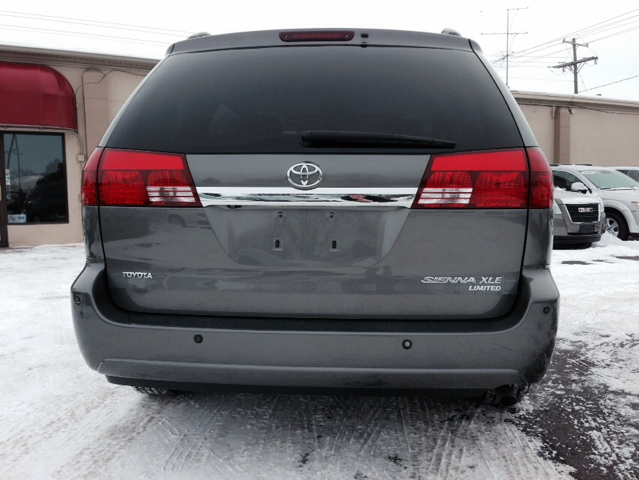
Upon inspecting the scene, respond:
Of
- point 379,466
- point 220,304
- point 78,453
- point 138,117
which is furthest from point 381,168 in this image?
point 78,453

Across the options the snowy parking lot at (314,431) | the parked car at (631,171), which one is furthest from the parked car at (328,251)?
the parked car at (631,171)

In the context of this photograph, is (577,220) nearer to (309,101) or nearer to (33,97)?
(309,101)

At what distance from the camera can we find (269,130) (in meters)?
2.19

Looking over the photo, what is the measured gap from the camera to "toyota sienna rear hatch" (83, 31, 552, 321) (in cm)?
209

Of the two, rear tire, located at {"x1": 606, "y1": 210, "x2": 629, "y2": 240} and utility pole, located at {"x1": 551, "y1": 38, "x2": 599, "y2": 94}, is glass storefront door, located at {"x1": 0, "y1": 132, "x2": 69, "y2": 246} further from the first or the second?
utility pole, located at {"x1": 551, "y1": 38, "x2": 599, "y2": 94}

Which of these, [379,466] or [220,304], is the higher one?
[220,304]

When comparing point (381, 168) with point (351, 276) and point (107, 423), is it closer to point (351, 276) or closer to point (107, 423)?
point (351, 276)

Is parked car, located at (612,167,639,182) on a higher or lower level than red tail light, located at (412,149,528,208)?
higher

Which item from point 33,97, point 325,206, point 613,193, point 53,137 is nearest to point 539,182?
point 325,206

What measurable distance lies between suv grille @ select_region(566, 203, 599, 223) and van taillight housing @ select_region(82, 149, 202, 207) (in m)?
10.3

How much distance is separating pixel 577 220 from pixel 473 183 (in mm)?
9934

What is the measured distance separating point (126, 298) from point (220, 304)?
1.28ft

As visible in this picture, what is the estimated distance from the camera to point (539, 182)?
215 centimetres

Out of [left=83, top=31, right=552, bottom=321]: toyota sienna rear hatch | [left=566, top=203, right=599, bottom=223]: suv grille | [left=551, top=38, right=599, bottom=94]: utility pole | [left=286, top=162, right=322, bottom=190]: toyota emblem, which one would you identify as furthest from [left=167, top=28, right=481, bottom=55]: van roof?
[left=551, top=38, right=599, bottom=94]: utility pole
